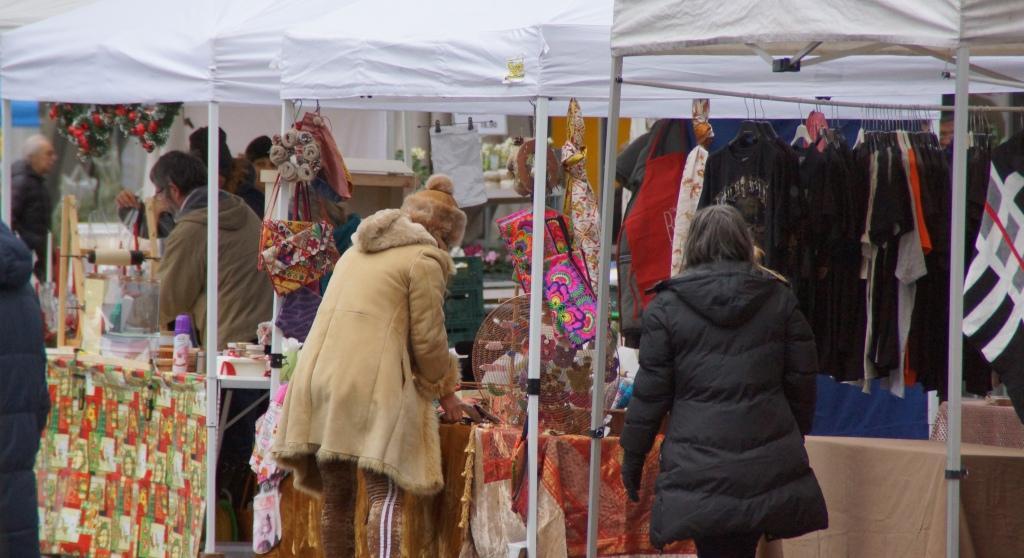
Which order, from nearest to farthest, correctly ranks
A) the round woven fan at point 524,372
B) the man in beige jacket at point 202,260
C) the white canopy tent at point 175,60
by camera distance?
the round woven fan at point 524,372 → the white canopy tent at point 175,60 → the man in beige jacket at point 202,260

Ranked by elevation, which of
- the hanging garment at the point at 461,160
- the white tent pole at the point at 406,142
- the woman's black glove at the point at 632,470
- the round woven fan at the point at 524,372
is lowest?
the woman's black glove at the point at 632,470

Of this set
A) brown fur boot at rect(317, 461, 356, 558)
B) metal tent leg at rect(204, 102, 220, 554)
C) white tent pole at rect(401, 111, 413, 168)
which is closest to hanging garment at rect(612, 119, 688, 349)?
brown fur boot at rect(317, 461, 356, 558)

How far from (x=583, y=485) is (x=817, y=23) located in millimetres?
2484

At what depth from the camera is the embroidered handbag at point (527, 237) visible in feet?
19.7

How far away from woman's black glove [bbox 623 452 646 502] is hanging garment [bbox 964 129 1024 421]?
1.16m

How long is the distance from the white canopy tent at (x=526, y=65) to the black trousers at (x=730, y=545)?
56cm

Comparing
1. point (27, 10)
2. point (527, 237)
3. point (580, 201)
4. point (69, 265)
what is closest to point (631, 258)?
point (580, 201)

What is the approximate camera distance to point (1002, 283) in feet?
15.2

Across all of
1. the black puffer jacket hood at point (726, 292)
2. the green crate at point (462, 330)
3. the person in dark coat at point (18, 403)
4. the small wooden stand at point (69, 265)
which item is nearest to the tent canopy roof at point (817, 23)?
the black puffer jacket hood at point (726, 292)

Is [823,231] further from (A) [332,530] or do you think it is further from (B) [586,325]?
(A) [332,530]

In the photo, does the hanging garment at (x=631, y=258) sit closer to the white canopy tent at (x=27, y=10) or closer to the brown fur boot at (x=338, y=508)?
the brown fur boot at (x=338, y=508)

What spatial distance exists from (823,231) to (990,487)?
4.22 feet

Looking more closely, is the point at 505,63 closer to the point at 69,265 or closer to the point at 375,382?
the point at 375,382

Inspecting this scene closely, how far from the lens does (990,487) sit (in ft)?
16.5
